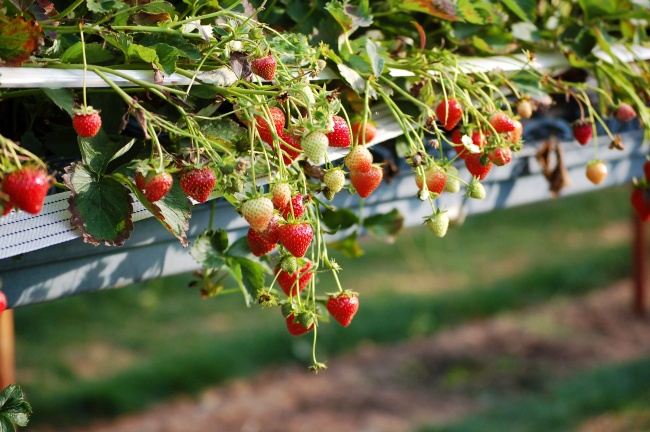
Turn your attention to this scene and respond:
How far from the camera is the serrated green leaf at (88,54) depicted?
0.71 meters

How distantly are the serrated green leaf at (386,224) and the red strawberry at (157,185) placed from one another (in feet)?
1.57

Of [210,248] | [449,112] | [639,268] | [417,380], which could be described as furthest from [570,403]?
[210,248]

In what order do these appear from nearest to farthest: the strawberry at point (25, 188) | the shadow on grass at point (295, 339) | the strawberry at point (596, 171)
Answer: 1. the strawberry at point (25, 188)
2. the strawberry at point (596, 171)
3. the shadow on grass at point (295, 339)

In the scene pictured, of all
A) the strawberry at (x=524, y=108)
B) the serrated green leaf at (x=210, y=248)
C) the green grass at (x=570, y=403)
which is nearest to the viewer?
the serrated green leaf at (x=210, y=248)

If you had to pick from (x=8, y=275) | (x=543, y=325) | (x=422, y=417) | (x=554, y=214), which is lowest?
(x=554, y=214)

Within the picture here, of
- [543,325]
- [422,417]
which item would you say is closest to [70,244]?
[422,417]

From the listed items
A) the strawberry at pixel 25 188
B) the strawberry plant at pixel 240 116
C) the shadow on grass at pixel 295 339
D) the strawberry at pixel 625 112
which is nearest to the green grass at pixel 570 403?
the shadow on grass at pixel 295 339

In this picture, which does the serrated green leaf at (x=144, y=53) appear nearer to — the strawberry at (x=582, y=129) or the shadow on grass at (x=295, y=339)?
the strawberry at (x=582, y=129)

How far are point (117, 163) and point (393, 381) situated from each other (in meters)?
2.65

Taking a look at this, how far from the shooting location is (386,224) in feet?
3.70

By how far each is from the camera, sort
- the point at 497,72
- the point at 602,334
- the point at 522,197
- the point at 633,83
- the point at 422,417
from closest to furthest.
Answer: the point at 497,72 < the point at 633,83 < the point at 522,197 < the point at 422,417 < the point at 602,334

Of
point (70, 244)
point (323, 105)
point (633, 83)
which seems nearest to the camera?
point (323, 105)

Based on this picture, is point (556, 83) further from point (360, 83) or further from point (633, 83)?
point (360, 83)

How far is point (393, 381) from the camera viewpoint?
329cm
